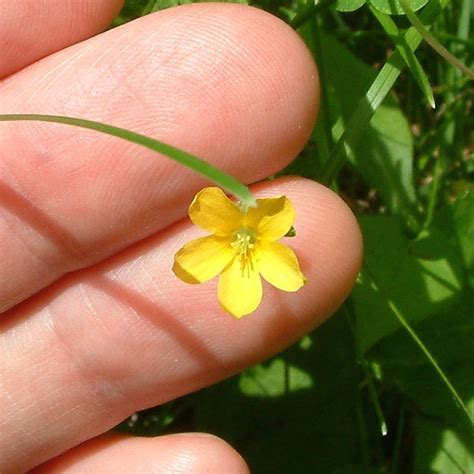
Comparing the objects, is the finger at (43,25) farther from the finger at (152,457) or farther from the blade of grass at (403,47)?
the finger at (152,457)

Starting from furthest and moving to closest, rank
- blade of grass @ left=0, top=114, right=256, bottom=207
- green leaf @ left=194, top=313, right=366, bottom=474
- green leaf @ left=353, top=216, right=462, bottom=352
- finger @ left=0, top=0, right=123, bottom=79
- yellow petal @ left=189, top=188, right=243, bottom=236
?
green leaf @ left=194, top=313, right=366, bottom=474
green leaf @ left=353, top=216, right=462, bottom=352
finger @ left=0, top=0, right=123, bottom=79
yellow petal @ left=189, top=188, right=243, bottom=236
blade of grass @ left=0, top=114, right=256, bottom=207

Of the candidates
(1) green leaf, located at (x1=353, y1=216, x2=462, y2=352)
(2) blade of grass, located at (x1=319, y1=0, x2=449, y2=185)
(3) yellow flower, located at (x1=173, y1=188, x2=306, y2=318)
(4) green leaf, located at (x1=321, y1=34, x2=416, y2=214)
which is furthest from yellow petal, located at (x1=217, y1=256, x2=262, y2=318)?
(4) green leaf, located at (x1=321, y1=34, x2=416, y2=214)

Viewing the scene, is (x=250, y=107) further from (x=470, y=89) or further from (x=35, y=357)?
(x=470, y=89)

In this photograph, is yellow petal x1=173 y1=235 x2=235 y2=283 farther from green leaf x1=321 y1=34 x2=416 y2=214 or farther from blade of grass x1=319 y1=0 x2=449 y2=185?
green leaf x1=321 y1=34 x2=416 y2=214

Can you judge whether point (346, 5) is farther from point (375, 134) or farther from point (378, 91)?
point (375, 134)

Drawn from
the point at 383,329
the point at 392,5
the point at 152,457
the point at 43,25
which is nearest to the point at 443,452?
the point at 383,329

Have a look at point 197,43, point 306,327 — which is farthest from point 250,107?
point 306,327

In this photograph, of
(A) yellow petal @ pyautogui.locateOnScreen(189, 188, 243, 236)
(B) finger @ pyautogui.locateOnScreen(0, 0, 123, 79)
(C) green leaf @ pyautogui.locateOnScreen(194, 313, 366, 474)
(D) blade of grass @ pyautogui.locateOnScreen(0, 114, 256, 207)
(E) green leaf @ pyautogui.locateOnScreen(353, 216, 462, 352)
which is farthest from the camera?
(C) green leaf @ pyautogui.locateOnScreen(194, 313, 366, 474)
